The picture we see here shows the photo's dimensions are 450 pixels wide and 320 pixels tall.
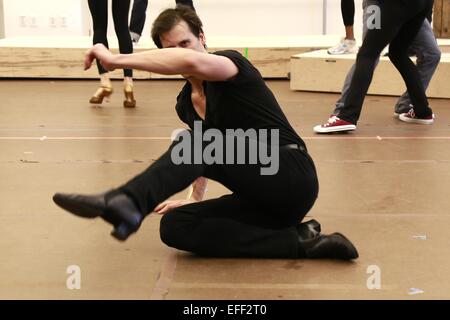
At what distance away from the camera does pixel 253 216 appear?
211 cm

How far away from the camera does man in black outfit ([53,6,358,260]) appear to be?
1.97 meters

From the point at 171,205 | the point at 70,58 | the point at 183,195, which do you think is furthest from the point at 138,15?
the point at 171,205

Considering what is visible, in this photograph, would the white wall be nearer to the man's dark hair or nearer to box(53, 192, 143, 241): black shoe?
the man's dark hair

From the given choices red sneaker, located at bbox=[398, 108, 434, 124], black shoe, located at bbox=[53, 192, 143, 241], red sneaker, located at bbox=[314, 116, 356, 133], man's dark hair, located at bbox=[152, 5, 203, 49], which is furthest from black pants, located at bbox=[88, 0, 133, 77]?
black shoe, located at bbox=[53, 192, 143, 241]

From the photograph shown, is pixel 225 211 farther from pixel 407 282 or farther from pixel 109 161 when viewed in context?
pixel 109 161

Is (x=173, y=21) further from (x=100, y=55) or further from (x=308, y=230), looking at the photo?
(x=308, y=230)

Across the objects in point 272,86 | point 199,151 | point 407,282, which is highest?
point 199,151

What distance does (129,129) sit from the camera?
4.00 meters

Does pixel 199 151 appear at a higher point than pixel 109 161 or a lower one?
higher

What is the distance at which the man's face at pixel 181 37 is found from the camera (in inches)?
82.4
